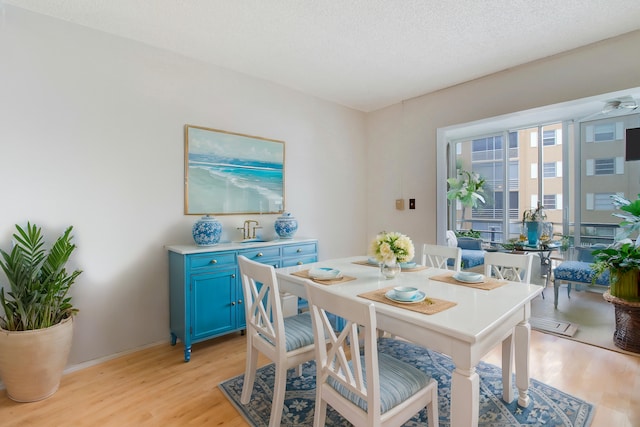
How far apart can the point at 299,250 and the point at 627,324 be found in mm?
2860

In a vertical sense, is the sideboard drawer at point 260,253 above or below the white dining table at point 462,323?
above

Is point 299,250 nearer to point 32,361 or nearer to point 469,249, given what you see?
point 32,361

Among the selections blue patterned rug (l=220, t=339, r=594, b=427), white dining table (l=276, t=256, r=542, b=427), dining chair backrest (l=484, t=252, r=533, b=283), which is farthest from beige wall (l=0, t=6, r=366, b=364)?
dining chair backrest (l=484, t=252, r=533, b=283)

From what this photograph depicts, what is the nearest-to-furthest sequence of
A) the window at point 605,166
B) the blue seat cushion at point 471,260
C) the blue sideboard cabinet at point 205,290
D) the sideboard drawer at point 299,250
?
1. the blue sideboard cabinet at point 205,290
2. the sideboard drawer at point 299,250
3. the window at point 605,166
4. the blue seat cushion at point 471,260

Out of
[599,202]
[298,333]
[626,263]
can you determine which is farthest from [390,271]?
[599,202]

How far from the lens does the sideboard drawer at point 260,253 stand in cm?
281

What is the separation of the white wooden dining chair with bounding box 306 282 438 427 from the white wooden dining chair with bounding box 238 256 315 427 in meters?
0.28

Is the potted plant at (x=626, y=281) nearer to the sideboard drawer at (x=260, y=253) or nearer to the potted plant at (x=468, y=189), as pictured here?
the potted plant at (x=468, y=189)

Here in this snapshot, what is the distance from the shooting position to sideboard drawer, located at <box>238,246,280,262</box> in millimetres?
2811

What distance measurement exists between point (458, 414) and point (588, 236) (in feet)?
13.7

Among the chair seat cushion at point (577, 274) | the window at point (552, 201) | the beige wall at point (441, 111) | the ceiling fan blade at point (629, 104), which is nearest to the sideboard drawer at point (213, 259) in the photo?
the beige wall at point (441, 111)

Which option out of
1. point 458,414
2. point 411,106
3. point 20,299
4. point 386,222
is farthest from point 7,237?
point 411,106

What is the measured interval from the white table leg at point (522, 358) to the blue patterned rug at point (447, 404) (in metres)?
0.07

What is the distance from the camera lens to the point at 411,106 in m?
Result: 3.92
